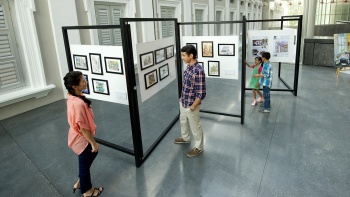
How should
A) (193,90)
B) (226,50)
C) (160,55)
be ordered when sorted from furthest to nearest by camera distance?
(226,50) < (160,55) < (193,90)

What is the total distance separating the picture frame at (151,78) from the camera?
347 centimetres

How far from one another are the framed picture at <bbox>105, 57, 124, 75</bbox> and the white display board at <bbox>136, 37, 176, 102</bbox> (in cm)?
26

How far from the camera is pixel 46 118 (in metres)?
5.20

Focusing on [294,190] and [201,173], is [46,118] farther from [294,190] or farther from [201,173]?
[294,190]

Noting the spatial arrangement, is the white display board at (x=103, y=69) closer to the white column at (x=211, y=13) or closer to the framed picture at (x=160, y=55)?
the framed picture at (x=160, y=55)

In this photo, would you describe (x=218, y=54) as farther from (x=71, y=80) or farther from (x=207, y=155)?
(x=71, y=80)

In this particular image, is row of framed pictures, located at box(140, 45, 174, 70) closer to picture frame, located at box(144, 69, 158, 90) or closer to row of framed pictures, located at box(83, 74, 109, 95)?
picture frame, located at box(144, 69, 158, 90)

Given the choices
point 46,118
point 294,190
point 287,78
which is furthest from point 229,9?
point 294,190

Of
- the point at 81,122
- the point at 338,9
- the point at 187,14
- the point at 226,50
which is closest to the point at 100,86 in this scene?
the point at 81,122

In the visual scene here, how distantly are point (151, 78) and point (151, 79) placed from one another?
0.05 feet

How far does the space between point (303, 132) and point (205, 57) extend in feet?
7.24

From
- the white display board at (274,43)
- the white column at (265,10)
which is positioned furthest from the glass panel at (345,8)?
the white display board at (274,43)

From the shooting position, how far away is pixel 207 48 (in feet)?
15.1

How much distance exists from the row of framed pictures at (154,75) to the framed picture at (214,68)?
102 cm
